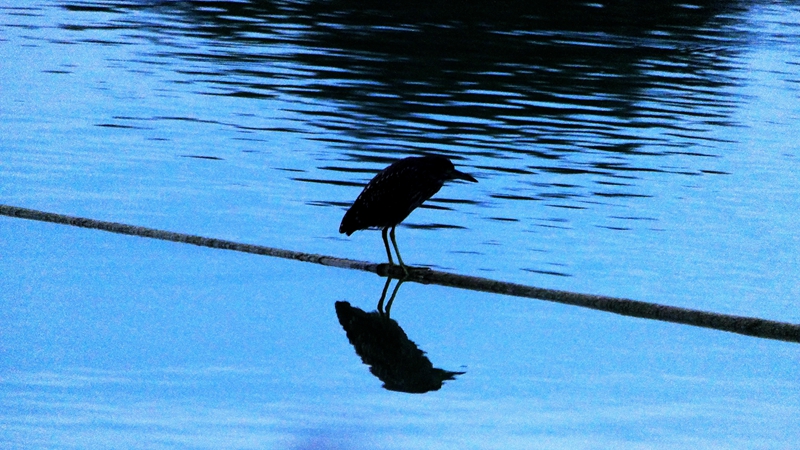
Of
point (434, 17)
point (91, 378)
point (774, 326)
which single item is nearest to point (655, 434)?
point (774, 326)

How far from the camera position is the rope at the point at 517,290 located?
9.66 metres

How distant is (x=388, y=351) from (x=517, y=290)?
1115mm

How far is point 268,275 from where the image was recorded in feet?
37.3

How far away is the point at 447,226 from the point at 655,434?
230 inches

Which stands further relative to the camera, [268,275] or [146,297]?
[268,275]

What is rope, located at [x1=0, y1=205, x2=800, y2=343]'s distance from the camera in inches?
380

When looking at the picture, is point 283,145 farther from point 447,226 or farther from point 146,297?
point 146,297

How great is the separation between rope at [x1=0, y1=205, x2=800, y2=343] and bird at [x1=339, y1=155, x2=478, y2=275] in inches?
15.4

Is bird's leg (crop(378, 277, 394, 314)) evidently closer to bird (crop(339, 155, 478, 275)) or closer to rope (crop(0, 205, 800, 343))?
rope (crop(0, 205, 800, 343))

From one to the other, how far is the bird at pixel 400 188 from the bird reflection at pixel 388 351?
0.57 m

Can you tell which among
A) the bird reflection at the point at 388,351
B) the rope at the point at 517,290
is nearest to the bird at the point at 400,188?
the rope at the point at 517,290

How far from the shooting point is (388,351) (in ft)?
31.4

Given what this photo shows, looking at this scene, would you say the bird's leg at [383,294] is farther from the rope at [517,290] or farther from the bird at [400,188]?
the bird at [400,188]

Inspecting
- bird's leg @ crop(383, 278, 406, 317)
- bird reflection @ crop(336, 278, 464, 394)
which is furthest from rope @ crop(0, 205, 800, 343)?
bird reflection @ crop(336, 278, 464, 394)
